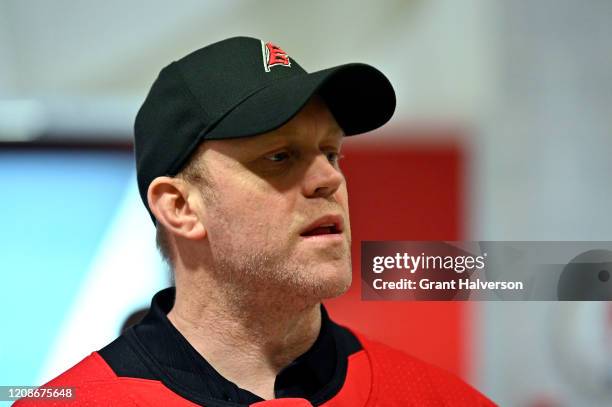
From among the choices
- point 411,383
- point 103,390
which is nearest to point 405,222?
point 411,383

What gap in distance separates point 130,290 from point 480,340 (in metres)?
0.69

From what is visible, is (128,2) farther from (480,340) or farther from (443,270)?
(480,340)

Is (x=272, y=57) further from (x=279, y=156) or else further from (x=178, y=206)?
(x=178, y=206)

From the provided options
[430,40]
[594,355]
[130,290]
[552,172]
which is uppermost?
[430,40]

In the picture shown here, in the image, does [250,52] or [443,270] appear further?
[443,270]

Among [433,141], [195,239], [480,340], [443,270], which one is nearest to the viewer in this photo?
[195,239]

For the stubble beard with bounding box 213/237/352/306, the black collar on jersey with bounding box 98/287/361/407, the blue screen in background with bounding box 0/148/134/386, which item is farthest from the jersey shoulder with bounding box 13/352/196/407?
the blue screen in background with bounding box 0/148/134/386

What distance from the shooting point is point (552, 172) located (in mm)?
1688

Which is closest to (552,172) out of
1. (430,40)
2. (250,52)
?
(430,40)

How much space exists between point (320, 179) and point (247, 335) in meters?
0.27

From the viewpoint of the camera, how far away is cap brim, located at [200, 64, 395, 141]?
1109 mm

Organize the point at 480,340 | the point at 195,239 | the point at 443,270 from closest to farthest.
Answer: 1. the point at 195,239
2. the point at 443,270
3. the point at 480,340

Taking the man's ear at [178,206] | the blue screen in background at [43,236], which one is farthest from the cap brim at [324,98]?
the blue screen in background at [43,236]

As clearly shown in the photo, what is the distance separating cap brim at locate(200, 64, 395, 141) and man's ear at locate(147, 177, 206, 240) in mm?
101
